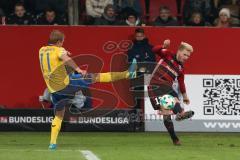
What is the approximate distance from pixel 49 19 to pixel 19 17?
0.78 m

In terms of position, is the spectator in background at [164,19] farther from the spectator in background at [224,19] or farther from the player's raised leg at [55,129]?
the player's raised leg at [55,129]

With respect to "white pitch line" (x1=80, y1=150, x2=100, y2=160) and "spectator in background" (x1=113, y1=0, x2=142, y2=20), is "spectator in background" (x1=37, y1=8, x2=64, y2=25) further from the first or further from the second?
"white pitch line" (x1=80, y1=150, x2=100, y2=160)

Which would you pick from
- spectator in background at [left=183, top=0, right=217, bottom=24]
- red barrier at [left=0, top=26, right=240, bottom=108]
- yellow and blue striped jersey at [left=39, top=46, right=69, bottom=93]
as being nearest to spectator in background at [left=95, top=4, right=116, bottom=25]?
red barrier at [left=0, top=26, right=240, bottom=108]

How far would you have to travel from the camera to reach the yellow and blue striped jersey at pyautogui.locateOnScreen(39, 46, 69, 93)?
47.8 feet

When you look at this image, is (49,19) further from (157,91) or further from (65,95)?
(65,95)

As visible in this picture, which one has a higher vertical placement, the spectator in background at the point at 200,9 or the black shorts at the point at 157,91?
the spectator in background at the point at 200,9

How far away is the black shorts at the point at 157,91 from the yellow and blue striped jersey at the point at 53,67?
2.21 m

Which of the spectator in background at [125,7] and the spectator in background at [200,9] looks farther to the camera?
the spectator in background at [200,9]

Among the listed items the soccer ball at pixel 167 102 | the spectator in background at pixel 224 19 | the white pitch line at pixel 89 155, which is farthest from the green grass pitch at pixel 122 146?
the spectator in background at pixel 224 19

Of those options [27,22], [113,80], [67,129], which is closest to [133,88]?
[113,80]

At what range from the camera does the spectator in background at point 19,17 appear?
2027 centimetres

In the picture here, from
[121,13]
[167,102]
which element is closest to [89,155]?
[167,102]

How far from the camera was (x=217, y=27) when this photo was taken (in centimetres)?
1975

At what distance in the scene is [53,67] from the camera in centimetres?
1464
